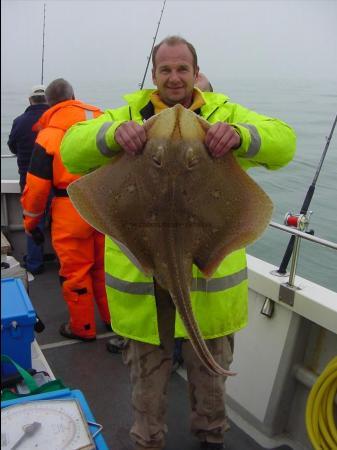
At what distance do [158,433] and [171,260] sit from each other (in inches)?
45.8

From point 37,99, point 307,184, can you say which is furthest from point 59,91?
point 307,184

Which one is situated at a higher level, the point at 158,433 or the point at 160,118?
the point at 160,118

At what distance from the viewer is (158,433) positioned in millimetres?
2533

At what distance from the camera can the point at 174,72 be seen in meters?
2.18

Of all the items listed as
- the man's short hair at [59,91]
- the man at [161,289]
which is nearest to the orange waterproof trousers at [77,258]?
the man's short hair at [59,91]

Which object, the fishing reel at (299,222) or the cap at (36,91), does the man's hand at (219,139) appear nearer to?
the fishing reel at (299,222)

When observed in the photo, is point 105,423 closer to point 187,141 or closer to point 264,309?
point 264,309

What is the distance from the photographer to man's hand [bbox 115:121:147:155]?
1.74 m

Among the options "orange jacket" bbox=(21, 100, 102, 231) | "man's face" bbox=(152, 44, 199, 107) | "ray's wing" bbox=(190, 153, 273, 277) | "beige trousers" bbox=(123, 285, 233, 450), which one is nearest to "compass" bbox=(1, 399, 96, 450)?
"beige trousers" bbox=(123, 285, 233, 450)

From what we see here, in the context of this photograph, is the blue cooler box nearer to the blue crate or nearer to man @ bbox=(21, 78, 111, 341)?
the blue crate

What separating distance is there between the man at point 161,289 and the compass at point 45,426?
1.53 ft

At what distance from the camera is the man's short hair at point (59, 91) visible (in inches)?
174

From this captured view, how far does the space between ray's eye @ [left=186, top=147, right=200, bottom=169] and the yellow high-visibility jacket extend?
1.58 feet

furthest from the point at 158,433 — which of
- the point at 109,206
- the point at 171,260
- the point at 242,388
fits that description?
the point at 109,206
